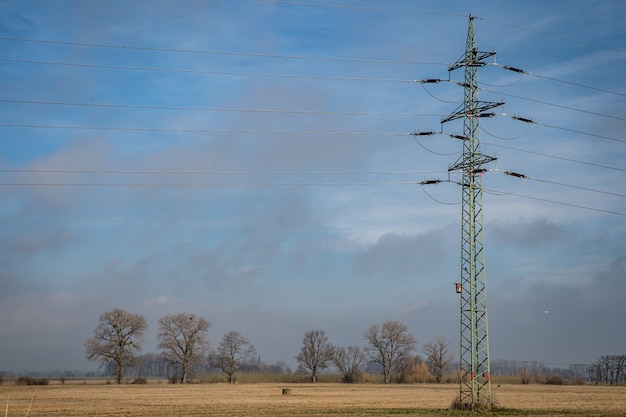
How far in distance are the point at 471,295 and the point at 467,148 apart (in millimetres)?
10091

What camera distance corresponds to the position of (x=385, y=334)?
158m

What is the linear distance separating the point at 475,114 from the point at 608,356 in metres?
151

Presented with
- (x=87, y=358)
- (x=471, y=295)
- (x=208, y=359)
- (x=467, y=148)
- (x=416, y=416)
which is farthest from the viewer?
Answer: (x=208, y=359)

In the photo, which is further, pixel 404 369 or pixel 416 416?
pixel 404 369

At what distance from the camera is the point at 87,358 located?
117 m

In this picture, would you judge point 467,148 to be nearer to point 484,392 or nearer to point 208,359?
point 484,392

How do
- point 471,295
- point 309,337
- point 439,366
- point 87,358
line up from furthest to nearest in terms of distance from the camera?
point 309,337 → point 439,366 → point 87,358 → point 471,295

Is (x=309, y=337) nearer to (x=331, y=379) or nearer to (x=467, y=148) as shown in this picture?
(x=331, y=379)

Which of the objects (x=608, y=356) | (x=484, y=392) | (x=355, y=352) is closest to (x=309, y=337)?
(x=355, y=352)

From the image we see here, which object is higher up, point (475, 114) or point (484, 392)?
point (475, 114)

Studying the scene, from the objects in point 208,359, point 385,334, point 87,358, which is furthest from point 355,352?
point 87,358

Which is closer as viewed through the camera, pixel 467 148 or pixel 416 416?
pixel 416 416

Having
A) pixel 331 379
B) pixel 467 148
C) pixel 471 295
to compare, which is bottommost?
pixel 331 379

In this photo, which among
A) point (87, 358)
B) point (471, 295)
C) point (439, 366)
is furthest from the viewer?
point (439, 366)
